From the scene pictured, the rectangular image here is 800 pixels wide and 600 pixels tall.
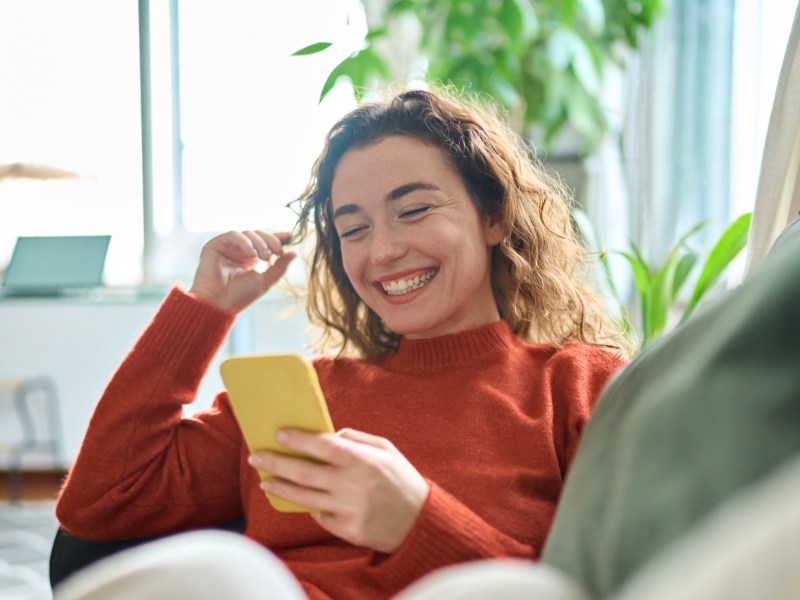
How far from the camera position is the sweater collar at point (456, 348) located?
1.33 metres

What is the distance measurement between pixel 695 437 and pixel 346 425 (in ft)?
2.40

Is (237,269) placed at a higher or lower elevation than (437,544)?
higher

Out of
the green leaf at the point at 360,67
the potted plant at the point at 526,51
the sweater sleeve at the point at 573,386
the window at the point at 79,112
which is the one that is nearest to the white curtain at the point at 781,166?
the sweater sleeve at the point at 573,386

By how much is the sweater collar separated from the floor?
60.2 inches

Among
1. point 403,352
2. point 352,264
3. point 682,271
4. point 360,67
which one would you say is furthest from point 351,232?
point 360,67

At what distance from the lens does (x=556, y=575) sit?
0.56 metres

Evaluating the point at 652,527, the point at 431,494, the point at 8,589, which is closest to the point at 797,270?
the point at 652,527

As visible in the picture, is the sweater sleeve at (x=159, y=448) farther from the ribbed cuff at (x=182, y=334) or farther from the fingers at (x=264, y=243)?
the fingers at (x=264, y=243)

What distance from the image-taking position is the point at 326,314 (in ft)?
5.10

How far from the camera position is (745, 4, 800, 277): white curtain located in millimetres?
1325

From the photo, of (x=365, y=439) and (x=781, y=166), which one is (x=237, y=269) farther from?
(x=781, y=166)

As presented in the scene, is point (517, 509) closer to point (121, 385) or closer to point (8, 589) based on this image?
point (121, 385)

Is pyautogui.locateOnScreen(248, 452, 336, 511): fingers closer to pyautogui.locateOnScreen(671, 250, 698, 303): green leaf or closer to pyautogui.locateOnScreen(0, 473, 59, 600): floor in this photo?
pyautogui.locateOnScreen(671, 250, 698, 303): green leaf

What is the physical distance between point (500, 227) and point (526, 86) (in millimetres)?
1504
